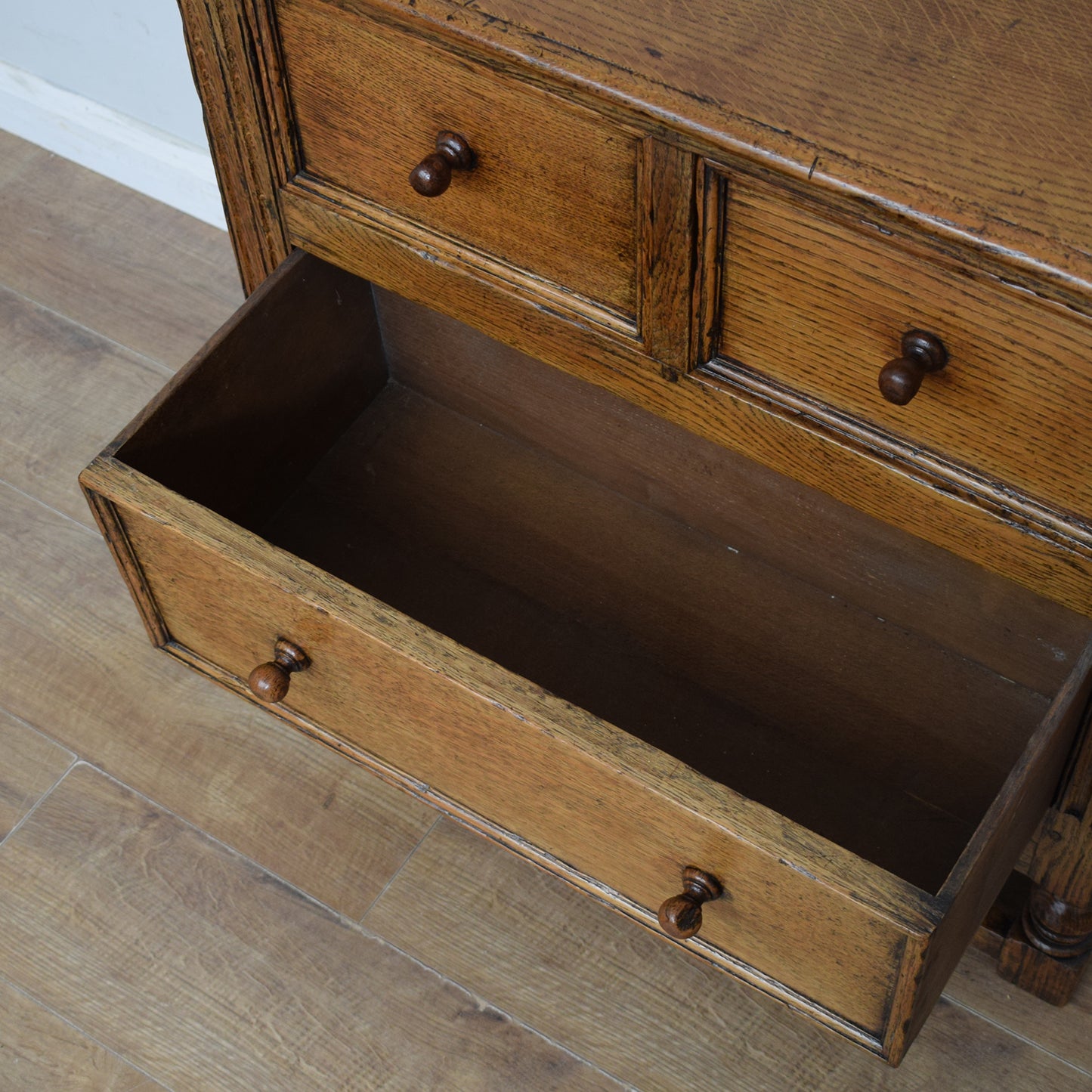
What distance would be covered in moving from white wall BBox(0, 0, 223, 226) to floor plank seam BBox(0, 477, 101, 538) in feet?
1.29

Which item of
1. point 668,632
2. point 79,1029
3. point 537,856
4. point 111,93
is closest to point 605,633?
point 668,632

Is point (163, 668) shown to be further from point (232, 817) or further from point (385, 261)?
point (385, 261)

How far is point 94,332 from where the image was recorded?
5.03 feet

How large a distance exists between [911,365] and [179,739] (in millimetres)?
776

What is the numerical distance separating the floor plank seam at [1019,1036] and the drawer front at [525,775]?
0.29 metres

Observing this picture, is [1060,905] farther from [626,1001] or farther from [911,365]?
[911,365]

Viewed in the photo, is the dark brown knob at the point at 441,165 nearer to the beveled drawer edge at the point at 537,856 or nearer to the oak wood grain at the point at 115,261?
the beveled drawer edge at the point at 537,856

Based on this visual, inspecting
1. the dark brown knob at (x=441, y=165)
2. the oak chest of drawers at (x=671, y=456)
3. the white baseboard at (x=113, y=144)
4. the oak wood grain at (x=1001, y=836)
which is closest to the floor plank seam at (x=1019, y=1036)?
the oak chest of drawers at (x=671, y=456)

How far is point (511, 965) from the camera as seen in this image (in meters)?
1.14

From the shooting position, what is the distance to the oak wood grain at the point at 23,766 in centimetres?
123

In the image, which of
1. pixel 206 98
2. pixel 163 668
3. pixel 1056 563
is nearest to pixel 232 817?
pixel 163 668

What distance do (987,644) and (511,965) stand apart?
1.46ft

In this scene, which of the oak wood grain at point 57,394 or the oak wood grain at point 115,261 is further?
the oak wood grain at point 115,261

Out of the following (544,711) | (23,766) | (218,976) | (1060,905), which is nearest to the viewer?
(544,711)
